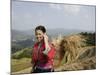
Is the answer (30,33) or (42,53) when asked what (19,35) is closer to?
(30,33)

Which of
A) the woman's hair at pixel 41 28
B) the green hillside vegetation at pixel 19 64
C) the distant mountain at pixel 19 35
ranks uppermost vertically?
the woman's hair at pixel 41 28

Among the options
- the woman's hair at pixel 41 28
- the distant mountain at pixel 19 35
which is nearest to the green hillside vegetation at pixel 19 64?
the distant mountain at pixel 19 35

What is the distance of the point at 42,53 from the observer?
2555 mm

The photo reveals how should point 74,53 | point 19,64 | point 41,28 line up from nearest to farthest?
point 19,64, point 41,28, point 74,53

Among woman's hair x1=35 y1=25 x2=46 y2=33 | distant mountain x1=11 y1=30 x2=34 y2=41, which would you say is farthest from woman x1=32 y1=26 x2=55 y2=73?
distant mountain x1=11 y1=30 x2=34 y2=41

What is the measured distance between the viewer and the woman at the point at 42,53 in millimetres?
2531

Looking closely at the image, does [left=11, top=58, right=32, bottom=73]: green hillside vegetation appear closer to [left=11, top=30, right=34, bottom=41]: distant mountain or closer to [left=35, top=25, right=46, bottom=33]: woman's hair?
[left=11, top=30, right=34, bottom=41]: distant mountain

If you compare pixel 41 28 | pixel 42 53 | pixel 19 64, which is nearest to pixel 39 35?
pixel 41 28

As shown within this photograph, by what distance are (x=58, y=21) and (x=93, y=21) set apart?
1.58 feet

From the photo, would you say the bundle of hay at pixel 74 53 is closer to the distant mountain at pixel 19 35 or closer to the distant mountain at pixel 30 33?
the distant mountain at pixel 30 33

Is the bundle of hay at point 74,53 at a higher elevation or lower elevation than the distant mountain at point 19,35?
lower

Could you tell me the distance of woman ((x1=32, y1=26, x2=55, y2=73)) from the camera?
2531 millimetres

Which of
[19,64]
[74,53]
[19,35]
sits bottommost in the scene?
[19,64]

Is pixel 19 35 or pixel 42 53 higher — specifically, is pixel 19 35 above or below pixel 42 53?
above
